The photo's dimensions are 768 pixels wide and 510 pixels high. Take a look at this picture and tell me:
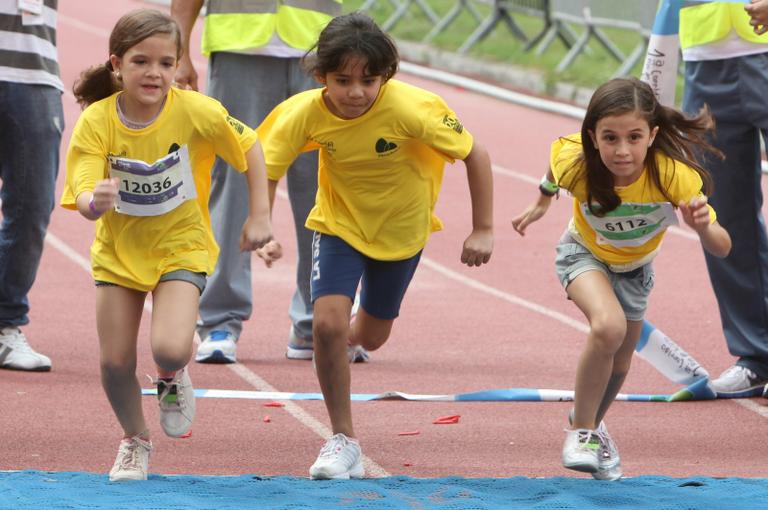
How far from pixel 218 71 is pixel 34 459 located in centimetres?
243

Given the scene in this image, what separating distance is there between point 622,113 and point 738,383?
2.08m

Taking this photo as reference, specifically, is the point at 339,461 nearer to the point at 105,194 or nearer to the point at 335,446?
the point at 335,446

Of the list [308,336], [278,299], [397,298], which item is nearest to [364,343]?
[397,298]

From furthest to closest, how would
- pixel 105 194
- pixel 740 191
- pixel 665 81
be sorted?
pixel 740 191 < pixel 665 81 < pixel 105 194

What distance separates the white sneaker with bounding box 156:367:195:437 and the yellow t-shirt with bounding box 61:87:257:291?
365 millimetres

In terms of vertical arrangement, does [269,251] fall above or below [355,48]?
below

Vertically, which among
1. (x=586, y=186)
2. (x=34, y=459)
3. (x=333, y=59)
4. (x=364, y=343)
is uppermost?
(x=333, y=59)

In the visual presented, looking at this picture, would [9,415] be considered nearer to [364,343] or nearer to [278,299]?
[364,343]

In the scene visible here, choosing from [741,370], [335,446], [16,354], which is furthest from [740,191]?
[16,354]

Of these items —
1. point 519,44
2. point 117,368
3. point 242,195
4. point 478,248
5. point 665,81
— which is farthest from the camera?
point 519,44

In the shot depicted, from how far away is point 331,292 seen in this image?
557cm

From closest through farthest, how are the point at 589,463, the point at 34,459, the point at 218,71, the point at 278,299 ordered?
the point at 589,463 < the point at 34,459 < the point at 218,71 < the point at 278,299

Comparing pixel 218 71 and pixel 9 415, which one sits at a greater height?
pixel 218 71

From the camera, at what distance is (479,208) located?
5.63 metres
